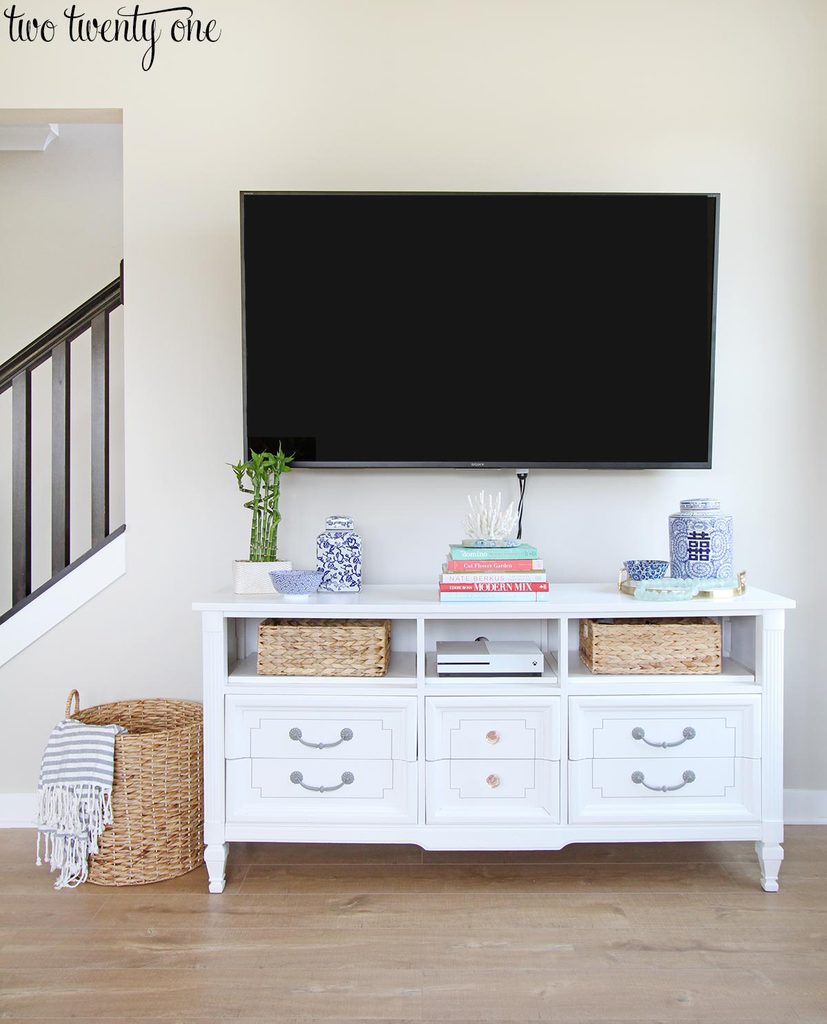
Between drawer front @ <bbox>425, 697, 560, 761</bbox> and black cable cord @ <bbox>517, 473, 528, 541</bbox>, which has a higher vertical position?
black cable cord @ <bbox>517, 473, 528, 541</bbox>

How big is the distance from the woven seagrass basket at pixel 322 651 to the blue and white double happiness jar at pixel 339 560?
19 centimetres

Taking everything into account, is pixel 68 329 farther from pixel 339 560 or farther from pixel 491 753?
pixel 491 753

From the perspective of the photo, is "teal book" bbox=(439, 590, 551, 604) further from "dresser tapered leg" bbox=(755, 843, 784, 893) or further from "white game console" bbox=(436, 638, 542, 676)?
"dresser tapered leg" bbox=(755, 843, 784, 893)

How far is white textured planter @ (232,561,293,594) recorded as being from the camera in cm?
223

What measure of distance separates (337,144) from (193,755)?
1784 millimetres

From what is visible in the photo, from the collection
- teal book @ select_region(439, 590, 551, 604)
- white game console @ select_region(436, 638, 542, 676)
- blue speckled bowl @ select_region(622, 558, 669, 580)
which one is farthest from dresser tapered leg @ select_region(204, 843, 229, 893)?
blue speckled bowl @ select_region(622, 558, 669, 580)

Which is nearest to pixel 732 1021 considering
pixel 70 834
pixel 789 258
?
pixel 70 834

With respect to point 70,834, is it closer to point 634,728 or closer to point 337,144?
point 634,728

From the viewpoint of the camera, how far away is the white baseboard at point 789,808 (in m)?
2.48

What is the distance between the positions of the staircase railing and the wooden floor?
0.90m

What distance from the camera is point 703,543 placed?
7.13ft

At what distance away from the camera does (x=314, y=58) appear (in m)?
2.46

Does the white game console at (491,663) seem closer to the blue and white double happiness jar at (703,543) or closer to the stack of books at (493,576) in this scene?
the stack of books at (493,576)

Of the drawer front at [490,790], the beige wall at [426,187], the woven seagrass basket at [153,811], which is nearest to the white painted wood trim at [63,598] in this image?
the beige wall at [426,187]
